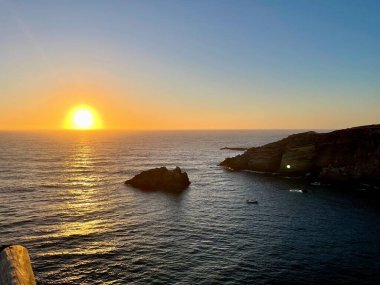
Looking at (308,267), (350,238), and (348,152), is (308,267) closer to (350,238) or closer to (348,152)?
(350,238)

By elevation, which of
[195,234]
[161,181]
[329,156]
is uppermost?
[329,156]

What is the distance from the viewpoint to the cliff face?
4318 inches

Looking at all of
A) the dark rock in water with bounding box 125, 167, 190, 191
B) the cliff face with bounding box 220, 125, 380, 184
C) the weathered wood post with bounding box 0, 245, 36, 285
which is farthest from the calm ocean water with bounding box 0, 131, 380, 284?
the weathered wood post with bounding box 0, 245, 36, 285

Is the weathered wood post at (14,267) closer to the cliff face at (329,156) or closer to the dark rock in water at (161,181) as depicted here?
the dark rock in water at (161,181)

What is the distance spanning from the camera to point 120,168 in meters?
152

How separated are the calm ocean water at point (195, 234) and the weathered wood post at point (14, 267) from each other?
3258 cm

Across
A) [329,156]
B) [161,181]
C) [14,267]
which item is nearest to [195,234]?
[161,181]

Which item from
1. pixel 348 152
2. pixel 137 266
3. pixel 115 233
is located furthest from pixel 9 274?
pixel 348 152

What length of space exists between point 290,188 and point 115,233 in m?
61.6

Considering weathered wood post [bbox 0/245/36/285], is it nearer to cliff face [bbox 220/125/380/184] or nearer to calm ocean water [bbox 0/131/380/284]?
calm ocean water [bbox 0/131/380/284]

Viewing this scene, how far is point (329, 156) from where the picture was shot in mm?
119000

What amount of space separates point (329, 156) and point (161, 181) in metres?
60.2

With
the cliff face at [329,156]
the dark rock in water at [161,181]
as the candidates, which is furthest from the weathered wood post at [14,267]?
the cliff face at [329,156]

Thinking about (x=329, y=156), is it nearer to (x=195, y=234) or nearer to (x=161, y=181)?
(x=161, y=181)
